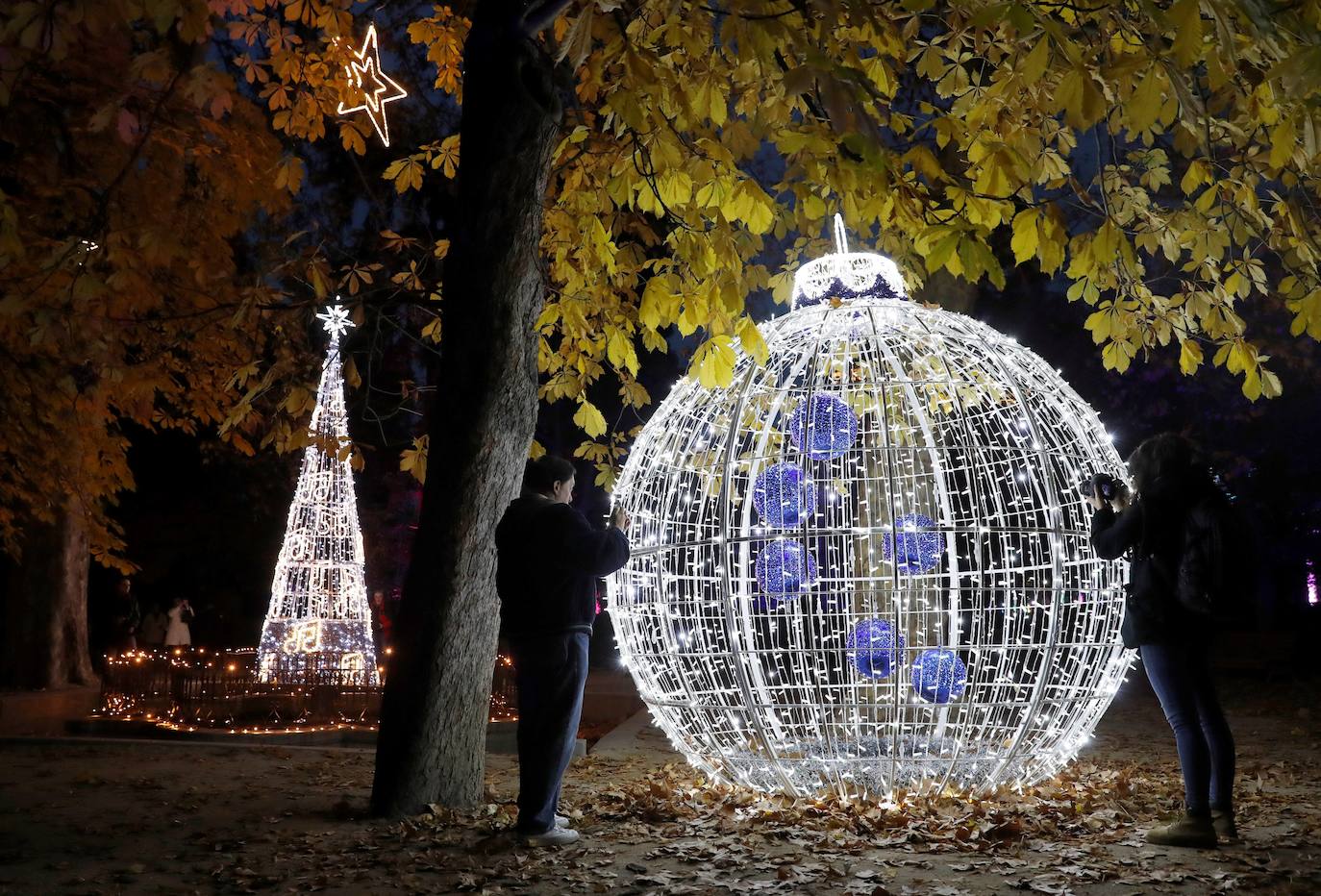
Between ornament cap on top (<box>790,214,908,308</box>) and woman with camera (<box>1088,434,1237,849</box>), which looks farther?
ornament cap on top (<box>790,214,908,308</box>)

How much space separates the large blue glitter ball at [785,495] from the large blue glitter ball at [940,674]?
1.02 metres

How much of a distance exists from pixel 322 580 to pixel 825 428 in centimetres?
772

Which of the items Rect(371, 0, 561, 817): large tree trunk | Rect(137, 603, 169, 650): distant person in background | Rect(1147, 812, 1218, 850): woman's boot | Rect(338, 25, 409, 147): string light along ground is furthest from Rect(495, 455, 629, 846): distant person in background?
Rect(137, 603, 169, 650): distant person in background

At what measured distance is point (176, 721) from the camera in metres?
11.7

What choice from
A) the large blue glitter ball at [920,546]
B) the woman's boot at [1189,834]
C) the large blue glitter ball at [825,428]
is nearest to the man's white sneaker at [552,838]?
the large blue glitter ball at [920,546]

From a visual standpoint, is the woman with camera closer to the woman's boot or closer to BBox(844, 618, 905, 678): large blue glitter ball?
the woman's boot

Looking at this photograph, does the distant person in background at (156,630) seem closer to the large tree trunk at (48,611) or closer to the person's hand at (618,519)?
the large tree trunk at (48,611)

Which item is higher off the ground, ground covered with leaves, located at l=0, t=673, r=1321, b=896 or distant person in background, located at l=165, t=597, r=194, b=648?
distant person in background, located at l=165, t=597, r=194, b=648

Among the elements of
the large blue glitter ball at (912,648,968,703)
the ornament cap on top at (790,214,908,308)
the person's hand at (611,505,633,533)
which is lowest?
the large blue glitter ball at (912,648,968,703)

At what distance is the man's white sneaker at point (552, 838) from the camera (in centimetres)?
523

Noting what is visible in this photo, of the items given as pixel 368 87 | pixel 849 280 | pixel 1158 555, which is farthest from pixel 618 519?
pixel 368 87

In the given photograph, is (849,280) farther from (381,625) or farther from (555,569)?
(381,625)

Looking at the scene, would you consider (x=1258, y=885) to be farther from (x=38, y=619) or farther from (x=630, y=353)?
(x=38, y=619)

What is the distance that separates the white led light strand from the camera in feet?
39.8
